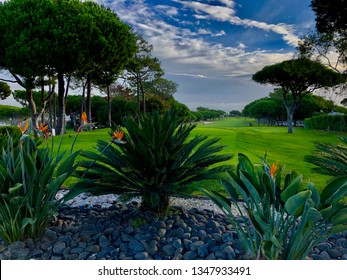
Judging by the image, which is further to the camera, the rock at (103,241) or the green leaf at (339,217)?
the rock at (103,241)

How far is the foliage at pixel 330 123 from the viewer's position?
79.1 ft

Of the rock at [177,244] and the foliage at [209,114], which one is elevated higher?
the foliage at [209,114]

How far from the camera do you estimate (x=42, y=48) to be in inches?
622

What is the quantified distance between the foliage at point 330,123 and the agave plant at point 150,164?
2461cm

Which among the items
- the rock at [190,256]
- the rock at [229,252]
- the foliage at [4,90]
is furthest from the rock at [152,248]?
the foliage at [4,90]

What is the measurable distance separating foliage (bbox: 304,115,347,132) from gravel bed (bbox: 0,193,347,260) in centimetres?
2440

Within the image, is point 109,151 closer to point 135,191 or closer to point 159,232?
point 135,191

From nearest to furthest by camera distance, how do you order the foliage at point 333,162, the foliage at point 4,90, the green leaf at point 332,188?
the green leaf at point 332,188 < the foliage at point 333,162 < the foliage at point 4,90

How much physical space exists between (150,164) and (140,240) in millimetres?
875

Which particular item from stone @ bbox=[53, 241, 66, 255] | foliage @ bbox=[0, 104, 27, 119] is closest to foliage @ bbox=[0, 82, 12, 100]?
foliage @ bbox=[0, 104, 27, 119]

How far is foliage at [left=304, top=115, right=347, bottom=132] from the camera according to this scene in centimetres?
2410

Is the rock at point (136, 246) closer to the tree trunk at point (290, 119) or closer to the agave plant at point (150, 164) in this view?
the agave plant at point (150, 164)

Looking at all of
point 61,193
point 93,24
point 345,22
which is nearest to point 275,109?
point 345,22

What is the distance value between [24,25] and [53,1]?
249cm
